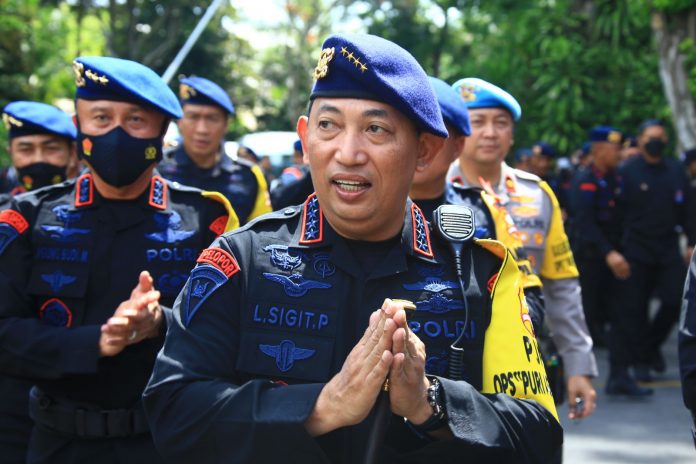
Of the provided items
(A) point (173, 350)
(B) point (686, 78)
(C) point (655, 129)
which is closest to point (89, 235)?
(A) point (173, 350)

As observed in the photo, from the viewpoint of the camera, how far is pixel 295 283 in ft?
8.51

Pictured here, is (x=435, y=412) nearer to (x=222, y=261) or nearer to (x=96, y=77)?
(x=222, y=261)

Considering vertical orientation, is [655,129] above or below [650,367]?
above

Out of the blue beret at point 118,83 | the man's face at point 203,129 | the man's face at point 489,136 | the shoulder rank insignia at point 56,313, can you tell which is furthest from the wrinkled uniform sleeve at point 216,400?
the man's face at point 203,129

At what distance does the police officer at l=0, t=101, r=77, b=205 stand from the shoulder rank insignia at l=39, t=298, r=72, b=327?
2135 millimetres

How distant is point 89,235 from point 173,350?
4.80 ft

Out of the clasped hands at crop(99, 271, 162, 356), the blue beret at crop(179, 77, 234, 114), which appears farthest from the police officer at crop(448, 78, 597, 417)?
the blue beret at crop(179, 77, 234, 114)

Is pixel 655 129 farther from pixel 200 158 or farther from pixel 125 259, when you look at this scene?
pixel 125 259

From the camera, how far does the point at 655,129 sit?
1015 cm

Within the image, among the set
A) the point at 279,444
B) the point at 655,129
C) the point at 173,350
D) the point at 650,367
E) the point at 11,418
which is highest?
the point at 655,129

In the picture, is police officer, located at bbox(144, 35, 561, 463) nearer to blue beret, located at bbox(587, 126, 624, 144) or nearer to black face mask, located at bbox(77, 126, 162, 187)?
black face mask, located at bbox(77, 126, 162, 187)

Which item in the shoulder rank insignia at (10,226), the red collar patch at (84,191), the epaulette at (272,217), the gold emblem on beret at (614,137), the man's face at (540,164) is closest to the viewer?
the epaulette at (272,217)

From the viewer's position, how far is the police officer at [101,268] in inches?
137

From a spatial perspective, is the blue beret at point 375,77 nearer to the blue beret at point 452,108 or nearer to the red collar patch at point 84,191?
the red collar patch at point 84,191
